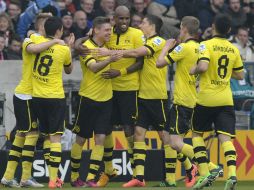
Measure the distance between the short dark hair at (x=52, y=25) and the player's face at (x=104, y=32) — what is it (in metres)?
0.70

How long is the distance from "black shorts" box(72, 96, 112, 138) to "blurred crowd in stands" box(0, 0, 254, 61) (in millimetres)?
5004

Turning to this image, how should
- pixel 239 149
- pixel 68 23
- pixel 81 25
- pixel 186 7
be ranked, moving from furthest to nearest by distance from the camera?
pixel 186 7, pixel 81 25, pixel 68 23, pixel 239 149

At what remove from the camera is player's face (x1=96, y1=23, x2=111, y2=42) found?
17.4m

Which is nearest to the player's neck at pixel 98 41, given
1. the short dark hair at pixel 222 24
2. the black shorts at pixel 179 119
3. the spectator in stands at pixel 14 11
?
the black shorts at pixel 179 119

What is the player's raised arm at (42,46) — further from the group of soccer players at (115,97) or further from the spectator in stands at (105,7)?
the spectator in stands at (105,7)

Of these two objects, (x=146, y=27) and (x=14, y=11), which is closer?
(x=146, y=27)

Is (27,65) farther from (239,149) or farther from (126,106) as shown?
(239,149)

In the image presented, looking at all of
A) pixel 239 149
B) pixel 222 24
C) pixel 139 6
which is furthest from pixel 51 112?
pixel 139 6

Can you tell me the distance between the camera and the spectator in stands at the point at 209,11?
84.2 feet

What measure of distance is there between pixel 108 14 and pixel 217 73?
886 centimetres

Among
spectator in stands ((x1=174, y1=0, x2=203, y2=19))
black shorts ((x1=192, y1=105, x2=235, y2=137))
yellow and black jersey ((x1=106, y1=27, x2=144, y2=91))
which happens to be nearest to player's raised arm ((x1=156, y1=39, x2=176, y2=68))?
Result: yellow and black jersey ((x1=106, y1=27, x2=144, y2=91))

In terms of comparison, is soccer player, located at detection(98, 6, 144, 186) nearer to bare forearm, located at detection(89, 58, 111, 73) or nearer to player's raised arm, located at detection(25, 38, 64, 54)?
bare forearm, located at detection(89, 58, 111, 73)

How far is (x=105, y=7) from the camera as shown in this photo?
24828 mm

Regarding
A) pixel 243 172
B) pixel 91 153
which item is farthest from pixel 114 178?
pixel 243 172
